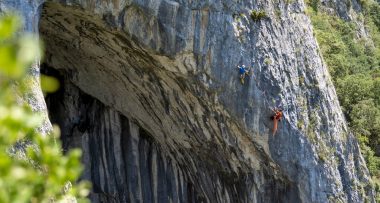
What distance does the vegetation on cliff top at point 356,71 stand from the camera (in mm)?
18844

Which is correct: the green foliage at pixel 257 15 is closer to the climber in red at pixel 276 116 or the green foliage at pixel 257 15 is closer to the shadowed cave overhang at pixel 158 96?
the shadowed cave overhang at pixel 158 96

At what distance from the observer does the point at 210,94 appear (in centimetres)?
1326

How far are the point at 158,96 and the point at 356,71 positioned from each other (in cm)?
1052

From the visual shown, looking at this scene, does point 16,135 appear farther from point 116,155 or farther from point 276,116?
point 116,155

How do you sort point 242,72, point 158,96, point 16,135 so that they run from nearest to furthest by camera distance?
point 16,135 < point 242,72 < point 158,96

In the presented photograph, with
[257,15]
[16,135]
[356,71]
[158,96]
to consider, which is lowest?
[16,135]

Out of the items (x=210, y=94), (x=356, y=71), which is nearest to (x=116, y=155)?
(x=210, y=94)

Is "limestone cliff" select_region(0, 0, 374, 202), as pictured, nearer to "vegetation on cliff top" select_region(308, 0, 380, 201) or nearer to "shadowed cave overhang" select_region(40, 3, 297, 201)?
"shadowed cave overhang" select_region(40, 3, 297, 201)

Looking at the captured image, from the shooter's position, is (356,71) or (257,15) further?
(356,71)

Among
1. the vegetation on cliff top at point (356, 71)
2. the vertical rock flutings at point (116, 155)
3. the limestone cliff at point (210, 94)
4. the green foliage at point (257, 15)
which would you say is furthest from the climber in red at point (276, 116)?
the vegetation on cliff top at point (356, 71)

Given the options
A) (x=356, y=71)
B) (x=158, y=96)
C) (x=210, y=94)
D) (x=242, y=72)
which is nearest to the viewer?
(x=242, y=72)

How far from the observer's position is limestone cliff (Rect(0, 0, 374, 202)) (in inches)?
497

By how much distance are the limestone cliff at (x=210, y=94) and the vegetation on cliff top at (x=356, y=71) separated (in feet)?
11.7

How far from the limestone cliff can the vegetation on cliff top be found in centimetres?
358
